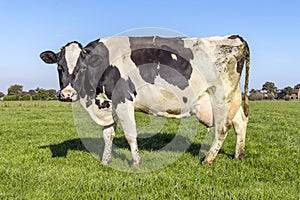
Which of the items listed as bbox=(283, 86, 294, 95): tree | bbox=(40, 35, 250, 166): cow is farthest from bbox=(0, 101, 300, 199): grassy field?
bbox=(283, 86, 294, 95): tree

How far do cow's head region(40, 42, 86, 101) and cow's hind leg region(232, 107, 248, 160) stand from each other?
10.8ft

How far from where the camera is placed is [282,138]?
9758mm

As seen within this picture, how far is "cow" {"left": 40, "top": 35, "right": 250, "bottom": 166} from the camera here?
20.0ft

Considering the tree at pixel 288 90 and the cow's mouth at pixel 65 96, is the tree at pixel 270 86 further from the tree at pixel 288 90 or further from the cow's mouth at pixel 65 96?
the cow's mouth at pixel 65 96

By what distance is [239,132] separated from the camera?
22.8ft

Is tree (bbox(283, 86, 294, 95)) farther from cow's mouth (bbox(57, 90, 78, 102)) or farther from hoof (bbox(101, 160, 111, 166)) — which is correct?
cow's mouth (bbox(57, 90, 78, 102))

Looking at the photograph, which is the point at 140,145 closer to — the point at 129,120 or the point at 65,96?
the point at 129,120

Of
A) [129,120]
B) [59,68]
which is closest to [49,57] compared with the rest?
[59,68]

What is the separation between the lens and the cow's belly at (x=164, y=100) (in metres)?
6.15

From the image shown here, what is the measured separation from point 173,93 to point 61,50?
7.38 ft

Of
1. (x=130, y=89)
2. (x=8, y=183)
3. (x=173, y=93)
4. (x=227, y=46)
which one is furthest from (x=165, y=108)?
(x=8, y=183)

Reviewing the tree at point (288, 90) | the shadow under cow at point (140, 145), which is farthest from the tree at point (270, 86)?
the shadow under cow at point (140, 145)

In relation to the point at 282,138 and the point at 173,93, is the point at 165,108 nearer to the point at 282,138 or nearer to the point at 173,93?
the point at 173,93

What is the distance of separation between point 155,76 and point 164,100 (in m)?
0.48
